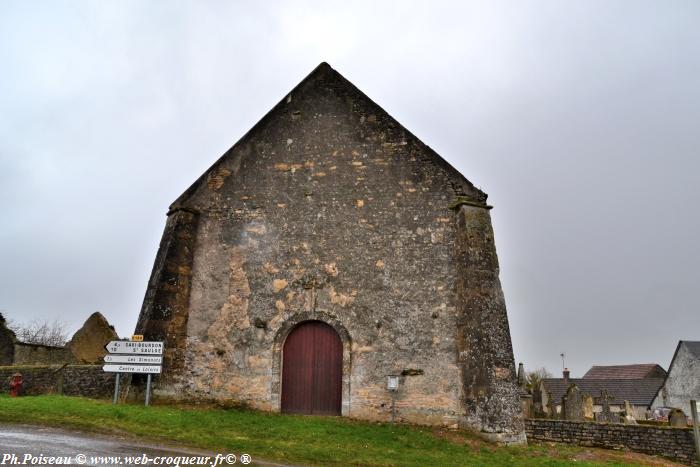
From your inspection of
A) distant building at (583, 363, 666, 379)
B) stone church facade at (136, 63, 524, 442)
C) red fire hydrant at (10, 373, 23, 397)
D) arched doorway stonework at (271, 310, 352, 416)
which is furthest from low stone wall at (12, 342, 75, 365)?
distant building at (583, 363, 666, 379)

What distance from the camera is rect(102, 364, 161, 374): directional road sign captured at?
13570 millimetres

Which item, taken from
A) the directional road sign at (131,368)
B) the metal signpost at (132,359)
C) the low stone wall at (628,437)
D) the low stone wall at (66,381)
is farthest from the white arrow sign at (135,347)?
the low stone wall at (628,437)

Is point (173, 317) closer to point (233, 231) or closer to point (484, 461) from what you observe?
point (233, 231)

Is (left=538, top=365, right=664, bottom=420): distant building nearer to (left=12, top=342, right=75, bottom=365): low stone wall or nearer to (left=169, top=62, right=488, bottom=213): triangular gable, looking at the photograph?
(left=169, top=62, right=488, bottom=213): triangular gable

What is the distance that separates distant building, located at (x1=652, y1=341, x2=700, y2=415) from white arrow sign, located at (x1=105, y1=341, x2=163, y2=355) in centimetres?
4795

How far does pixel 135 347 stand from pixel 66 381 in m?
3.06

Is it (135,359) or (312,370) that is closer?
(135,359)

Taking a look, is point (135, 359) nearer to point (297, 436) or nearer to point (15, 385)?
point (15, 385)

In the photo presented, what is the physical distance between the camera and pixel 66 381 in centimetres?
1504

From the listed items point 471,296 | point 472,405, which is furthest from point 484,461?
point 471,296

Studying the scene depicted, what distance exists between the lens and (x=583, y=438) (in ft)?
48.4

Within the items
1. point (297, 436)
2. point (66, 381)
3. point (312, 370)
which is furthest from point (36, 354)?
point (297, 436)

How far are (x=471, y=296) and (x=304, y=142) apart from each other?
673cm

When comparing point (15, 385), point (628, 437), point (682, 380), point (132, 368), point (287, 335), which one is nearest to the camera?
point (132, 368)
